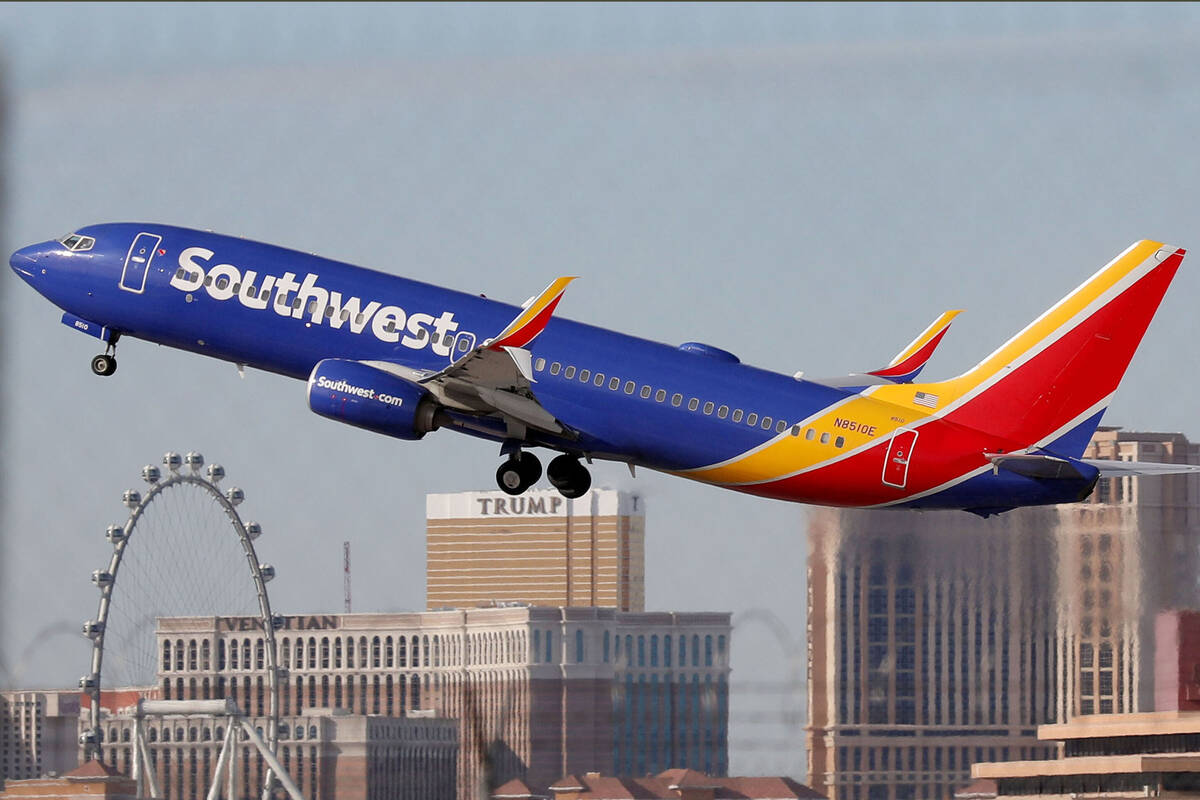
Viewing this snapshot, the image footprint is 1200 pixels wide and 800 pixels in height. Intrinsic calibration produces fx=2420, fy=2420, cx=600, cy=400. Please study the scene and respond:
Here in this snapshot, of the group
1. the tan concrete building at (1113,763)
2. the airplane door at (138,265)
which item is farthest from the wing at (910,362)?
the tan concrete building at (1113,763)

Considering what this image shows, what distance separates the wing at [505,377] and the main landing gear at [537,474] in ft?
4.25

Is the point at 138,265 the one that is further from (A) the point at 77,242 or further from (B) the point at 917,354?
(B) the point at 917,354

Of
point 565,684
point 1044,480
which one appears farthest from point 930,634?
point 565,684

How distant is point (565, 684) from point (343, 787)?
188 feet

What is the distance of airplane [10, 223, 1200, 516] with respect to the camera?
2382 inches

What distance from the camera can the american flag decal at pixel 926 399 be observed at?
61.8 m

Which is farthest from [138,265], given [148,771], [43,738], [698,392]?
[43,738]

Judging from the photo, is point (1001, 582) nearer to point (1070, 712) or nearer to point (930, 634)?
point (930, 634)

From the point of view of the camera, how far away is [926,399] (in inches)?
2440

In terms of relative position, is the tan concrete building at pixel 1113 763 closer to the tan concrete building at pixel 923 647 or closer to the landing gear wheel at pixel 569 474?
the tan concrete building at pixel 923 647

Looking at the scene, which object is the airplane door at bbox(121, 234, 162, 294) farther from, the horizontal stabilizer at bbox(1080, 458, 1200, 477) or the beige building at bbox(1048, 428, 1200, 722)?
the beige building at bbox(1048, 428, 1200, 722)

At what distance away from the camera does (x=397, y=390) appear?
61.5m

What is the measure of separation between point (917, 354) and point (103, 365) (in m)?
23.0

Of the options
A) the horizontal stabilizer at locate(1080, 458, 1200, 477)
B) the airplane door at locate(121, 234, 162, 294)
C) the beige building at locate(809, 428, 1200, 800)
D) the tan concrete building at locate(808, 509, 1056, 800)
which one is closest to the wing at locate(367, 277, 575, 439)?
the airplane door at locate(121, 234, 162, 294)
